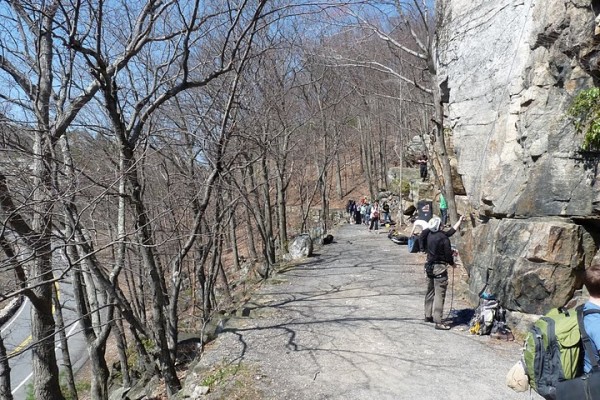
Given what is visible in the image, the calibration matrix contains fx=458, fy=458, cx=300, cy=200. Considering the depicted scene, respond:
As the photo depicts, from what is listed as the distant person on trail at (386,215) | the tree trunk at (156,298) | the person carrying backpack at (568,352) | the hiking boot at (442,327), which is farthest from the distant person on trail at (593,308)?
the distant person on trail at (386,215)

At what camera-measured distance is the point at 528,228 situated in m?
6.89

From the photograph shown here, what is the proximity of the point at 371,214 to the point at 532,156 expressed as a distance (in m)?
15.7

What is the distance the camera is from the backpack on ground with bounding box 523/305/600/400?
2617 mm

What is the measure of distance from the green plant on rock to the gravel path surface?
2.98 meters

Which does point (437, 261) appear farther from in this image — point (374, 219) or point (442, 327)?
point (374, 219)

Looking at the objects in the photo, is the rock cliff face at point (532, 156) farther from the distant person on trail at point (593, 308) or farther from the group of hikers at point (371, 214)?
the group of hikers at point (371, 214)

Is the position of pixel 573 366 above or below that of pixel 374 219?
above

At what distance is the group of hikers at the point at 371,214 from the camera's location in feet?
74.3

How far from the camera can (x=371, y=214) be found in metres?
23.0

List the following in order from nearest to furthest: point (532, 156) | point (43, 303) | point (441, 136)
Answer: point (43, 303), point (532, 156), point (441, 136)

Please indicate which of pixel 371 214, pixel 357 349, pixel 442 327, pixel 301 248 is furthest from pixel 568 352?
pixel 371 214

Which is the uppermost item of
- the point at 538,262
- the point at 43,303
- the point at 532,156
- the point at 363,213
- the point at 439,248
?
the point at 532,156

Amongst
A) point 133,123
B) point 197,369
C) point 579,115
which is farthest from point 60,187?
point 579,115

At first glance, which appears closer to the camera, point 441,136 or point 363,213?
point 441,136
